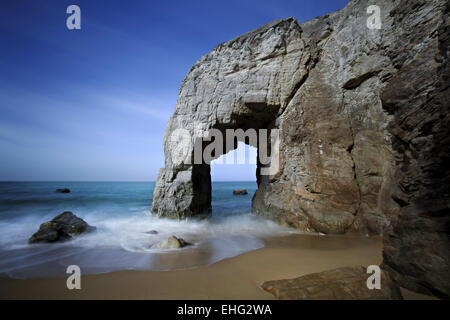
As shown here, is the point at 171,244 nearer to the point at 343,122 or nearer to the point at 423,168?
the point at 423,168

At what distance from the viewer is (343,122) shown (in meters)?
6.72

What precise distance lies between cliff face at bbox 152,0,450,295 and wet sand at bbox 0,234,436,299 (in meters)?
1.20

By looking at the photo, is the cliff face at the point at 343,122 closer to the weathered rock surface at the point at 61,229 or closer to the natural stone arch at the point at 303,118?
the natural stone arch at the point at 303,118

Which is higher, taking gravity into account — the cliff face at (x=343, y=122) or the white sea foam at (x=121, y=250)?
the cliff face at (x=343, y=122)

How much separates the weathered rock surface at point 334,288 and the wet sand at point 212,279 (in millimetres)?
203

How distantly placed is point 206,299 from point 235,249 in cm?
261

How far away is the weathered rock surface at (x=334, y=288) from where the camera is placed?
2.39 metres

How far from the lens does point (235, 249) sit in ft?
17.0
